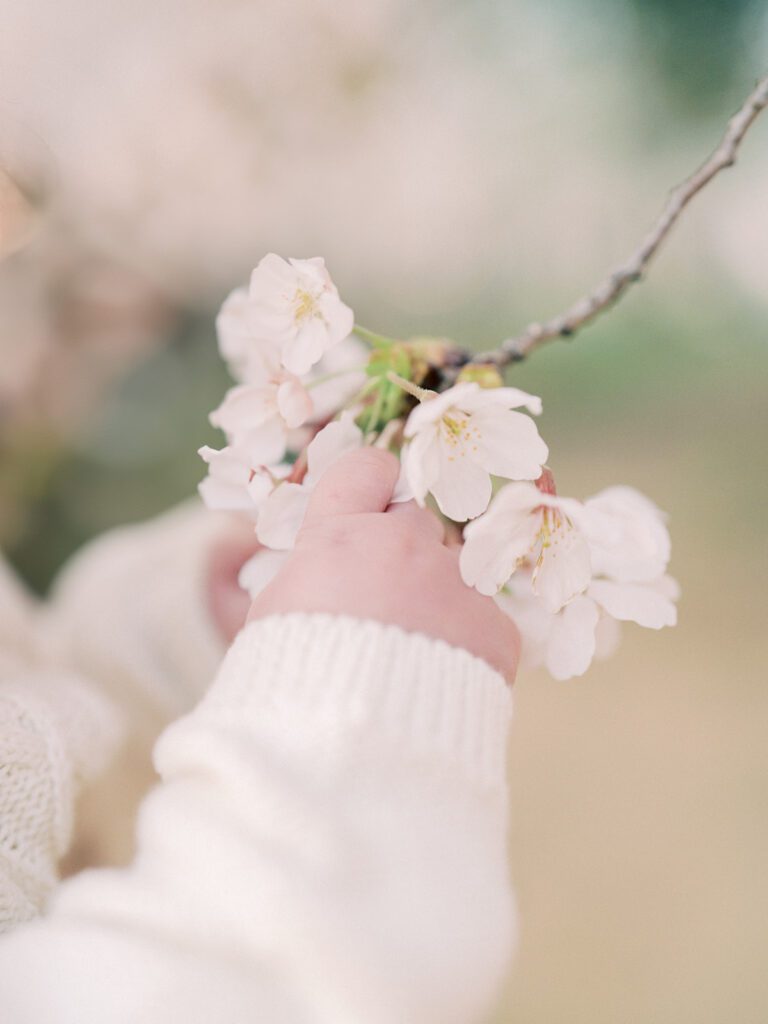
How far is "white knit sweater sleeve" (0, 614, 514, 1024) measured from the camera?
1.10 feet

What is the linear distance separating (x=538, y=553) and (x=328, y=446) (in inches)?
4.4

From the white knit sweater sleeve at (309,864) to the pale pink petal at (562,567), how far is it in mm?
46

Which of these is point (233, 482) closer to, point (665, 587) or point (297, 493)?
point (297, 493)

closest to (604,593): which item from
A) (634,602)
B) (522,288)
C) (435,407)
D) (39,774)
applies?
(634,602)

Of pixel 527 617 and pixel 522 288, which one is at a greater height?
pixel 522 288

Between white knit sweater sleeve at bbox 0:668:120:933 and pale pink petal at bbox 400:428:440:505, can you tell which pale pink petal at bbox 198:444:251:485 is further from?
white knit sweater sleeve at bbox 0:668:120:933

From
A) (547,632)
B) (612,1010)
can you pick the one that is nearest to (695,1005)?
(612,1010)

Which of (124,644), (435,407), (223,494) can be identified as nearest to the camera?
(435,407)

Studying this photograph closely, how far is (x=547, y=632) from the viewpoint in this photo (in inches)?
16.5

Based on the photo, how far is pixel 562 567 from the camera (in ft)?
1.24

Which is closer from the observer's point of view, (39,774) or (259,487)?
(259,487)

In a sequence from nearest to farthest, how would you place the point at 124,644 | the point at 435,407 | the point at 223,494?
the point at 435,407
the point at 223,494
the point at 124,644

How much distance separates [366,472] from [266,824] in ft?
0.52

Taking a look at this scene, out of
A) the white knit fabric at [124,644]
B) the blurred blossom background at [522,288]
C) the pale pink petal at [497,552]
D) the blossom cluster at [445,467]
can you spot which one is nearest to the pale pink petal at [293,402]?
the blossom cluster at [445,467]
